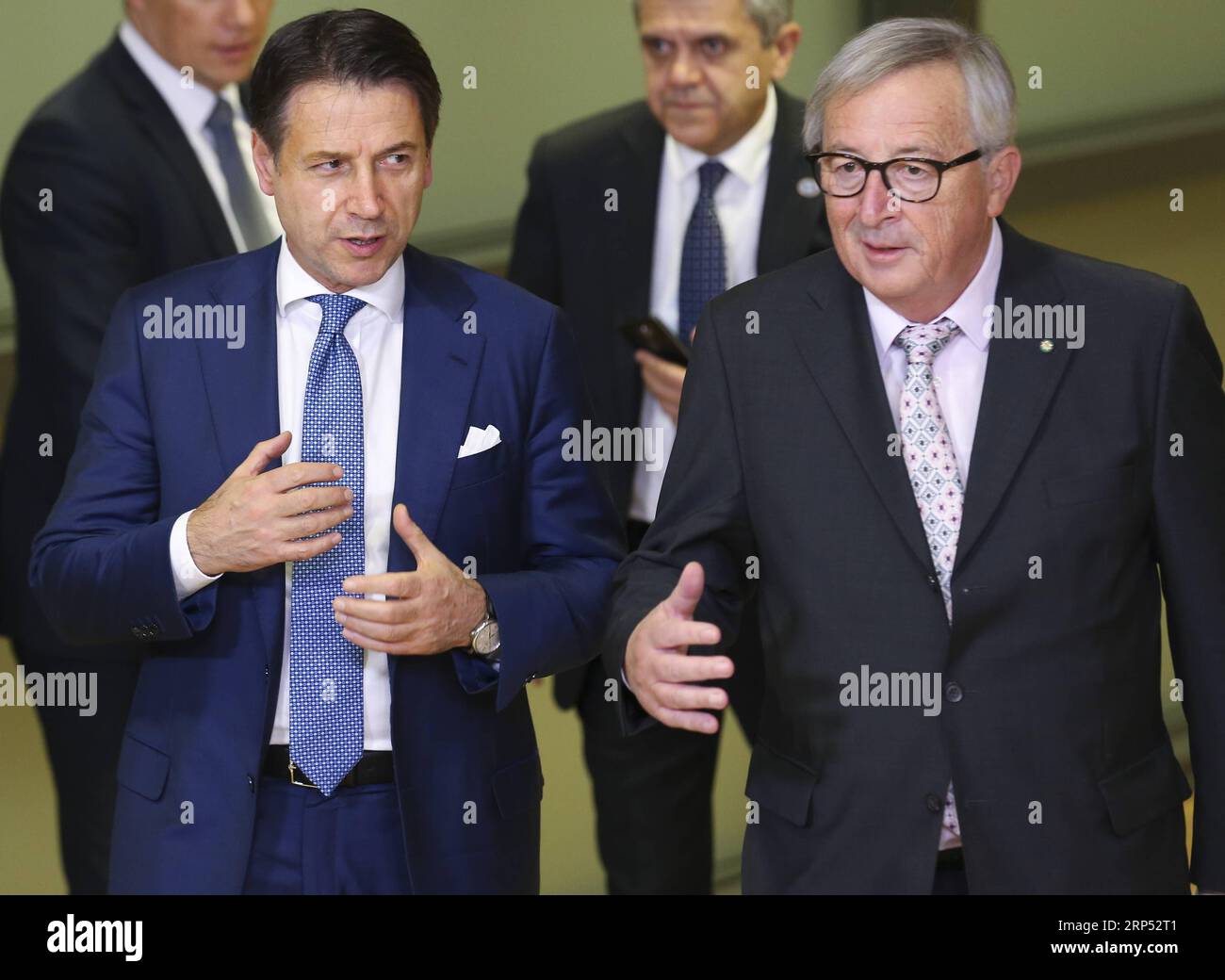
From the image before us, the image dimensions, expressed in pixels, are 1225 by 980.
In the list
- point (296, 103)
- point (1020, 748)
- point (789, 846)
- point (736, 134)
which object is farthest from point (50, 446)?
point (1020, 748)

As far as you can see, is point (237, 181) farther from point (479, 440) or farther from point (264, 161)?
point (479, 440)

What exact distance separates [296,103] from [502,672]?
2.86 feet

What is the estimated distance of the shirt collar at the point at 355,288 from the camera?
2816 mm

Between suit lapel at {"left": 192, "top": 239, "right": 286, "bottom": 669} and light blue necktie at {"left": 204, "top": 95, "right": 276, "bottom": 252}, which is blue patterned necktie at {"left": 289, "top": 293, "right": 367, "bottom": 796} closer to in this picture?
suit lapel at {"left": 192, "top": 239, "right": 286, "bottom": 669}

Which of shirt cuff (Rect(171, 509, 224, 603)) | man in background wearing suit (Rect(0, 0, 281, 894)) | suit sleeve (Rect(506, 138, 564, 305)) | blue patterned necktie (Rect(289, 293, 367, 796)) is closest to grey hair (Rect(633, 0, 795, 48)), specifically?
suit sleeve (Rect(506, 138, 564, 305))

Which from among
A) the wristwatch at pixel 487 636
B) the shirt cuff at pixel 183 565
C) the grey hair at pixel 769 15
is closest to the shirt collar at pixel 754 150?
the grey hair at pixel 769 15

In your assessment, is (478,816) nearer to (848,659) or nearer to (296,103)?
(848,659)

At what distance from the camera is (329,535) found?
8.70 ft

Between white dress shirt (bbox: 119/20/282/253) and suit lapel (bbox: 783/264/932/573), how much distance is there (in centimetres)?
144

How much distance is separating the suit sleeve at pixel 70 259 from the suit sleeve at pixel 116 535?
870 millimetres

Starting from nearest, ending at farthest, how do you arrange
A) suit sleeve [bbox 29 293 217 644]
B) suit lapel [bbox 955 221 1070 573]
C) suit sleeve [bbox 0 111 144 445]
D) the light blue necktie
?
suit lapel [bbox 955 221 1070 573] → suit sleeve [bbox 29 293 217 644] → suit sleeve [bbox 0 111 144 445] → the light blue necktie

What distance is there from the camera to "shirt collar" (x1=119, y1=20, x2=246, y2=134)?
12.3ft

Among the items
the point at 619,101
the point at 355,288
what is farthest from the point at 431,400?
the point at 619,101

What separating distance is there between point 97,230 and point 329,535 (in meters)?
1.29
